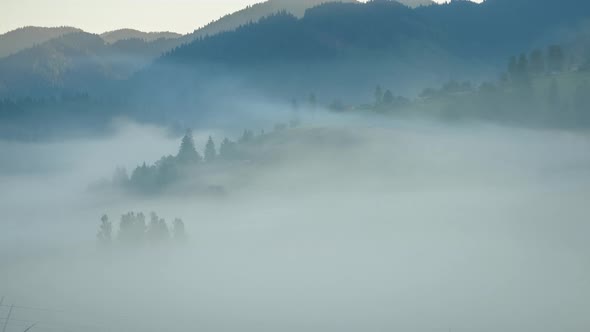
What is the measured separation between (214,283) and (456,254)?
49.0 metres

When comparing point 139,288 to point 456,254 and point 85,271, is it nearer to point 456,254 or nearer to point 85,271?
point 85,271

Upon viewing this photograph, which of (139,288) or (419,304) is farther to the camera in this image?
(139,288)

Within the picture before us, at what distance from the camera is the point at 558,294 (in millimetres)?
143625

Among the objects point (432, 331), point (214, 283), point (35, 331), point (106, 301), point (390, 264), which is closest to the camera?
point (35, 331)

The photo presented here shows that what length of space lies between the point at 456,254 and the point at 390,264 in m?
13.5

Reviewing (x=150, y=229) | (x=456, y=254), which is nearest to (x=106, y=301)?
(x=150, y=229)

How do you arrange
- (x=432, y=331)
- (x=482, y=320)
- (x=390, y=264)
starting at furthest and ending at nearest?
(x=390, y=264) < (x=482, y=320) < (x=432, y=331)

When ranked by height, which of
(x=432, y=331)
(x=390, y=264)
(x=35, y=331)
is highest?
(x=35, y=331)

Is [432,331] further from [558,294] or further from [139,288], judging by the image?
[139,288]

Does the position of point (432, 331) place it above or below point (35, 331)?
below

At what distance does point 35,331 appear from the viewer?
266ft

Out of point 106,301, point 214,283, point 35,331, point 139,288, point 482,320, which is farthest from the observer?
point 214,283

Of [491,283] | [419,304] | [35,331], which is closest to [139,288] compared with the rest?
[419,304]

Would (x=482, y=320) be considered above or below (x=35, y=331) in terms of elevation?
below
